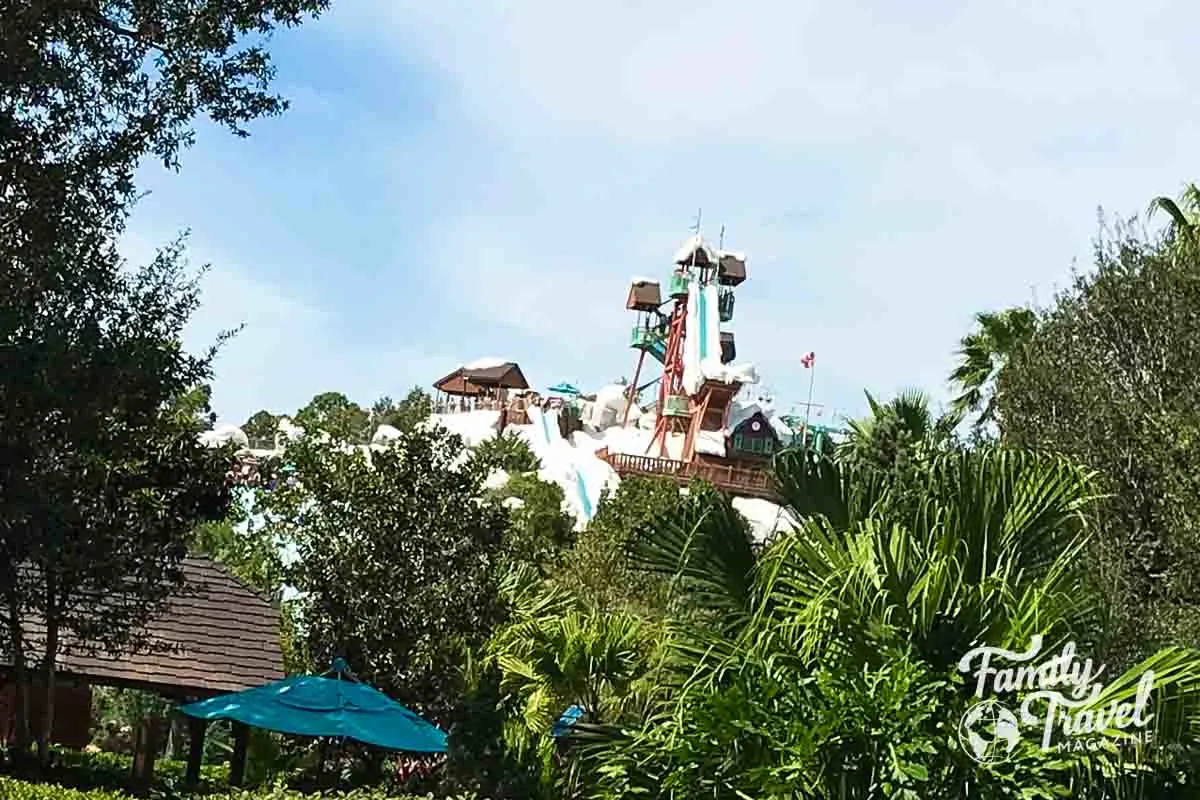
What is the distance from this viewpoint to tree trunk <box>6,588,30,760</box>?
11430mm

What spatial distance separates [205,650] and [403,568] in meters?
2.50

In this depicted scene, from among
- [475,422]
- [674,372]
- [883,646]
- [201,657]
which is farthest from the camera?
[475,422]

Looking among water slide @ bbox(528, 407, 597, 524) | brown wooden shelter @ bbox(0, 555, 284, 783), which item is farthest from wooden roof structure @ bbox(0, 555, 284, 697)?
water slide @ bbox(528, 407, 597, 524)

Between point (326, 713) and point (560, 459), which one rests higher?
point (560, 459)

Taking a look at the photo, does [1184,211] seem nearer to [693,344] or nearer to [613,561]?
[613,561]

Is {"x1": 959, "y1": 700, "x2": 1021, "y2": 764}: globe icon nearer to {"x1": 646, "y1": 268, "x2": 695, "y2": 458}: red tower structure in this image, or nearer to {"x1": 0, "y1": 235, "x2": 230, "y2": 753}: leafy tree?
{"x1": 0, "y1": 235, "x2": 230, "y2": 753}: leafy tree

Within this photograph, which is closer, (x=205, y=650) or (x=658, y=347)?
(x=205, y=650)

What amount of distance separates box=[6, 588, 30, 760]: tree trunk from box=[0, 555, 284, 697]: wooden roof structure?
1.59 m

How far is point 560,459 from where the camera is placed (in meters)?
59.0

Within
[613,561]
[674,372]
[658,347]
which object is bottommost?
[613,561]

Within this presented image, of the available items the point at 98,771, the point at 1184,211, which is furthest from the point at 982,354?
the point at 98,771

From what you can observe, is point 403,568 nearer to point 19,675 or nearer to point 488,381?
point 19,675

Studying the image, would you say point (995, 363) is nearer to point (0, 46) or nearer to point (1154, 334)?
point (1154, 334)

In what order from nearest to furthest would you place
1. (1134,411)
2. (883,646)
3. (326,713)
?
(883,646) → (1134,411) → (326,713)
